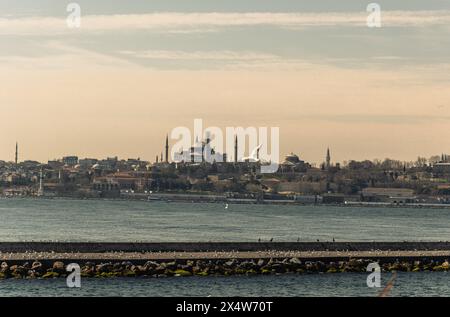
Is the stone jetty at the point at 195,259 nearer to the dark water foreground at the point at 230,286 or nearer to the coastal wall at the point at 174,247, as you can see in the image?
the coastal wall at the point at 174,247

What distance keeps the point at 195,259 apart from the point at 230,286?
414cm

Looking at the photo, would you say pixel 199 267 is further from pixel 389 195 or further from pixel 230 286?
pixel 389 195

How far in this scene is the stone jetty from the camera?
1158 inches

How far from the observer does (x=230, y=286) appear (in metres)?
27.6

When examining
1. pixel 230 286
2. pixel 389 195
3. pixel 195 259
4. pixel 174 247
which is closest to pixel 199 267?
pixel 195 259

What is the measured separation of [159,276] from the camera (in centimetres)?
2956

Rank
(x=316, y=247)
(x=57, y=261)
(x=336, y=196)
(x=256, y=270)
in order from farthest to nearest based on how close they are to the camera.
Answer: (x=336, y=196) < (x=316, y=247) < (x=256, y=270) < (x=57, y=261)

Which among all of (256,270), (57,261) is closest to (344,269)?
(256,270)

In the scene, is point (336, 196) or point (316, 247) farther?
point (336, 196)

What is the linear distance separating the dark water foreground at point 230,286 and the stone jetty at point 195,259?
29.5 inches

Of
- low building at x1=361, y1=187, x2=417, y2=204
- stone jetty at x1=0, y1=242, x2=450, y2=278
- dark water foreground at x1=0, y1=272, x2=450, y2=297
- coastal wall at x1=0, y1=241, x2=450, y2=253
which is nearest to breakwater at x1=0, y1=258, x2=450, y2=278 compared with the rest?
stone jetty at x1=0, y1=242, x2=450, y2=278
